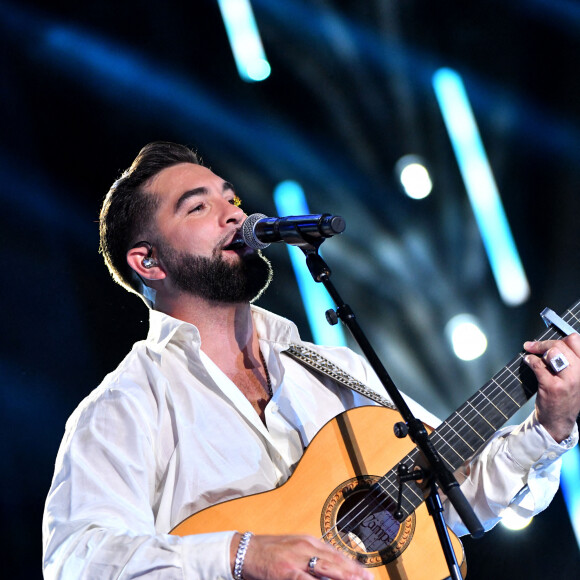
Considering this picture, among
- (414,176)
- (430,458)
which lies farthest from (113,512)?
(414,176)

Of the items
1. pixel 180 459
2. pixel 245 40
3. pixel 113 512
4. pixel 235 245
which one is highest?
pixel 245 40

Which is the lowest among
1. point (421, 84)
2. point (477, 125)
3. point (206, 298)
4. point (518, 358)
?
point (518, 358)

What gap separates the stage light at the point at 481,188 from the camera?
452 cm

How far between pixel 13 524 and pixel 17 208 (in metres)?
1.66

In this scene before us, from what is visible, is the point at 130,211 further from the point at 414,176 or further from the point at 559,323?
the point at 414,176

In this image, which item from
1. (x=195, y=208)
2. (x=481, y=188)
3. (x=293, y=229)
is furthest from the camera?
(x=481, y=188)

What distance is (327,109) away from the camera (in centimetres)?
479

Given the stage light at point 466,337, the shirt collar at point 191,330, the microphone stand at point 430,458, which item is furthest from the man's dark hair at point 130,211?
the stage light at point 466,337

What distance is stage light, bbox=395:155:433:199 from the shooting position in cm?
478

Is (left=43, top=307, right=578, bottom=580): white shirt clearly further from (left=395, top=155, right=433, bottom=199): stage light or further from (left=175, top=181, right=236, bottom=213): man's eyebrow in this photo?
(left=395, top=155, right=433, bottom=199): stage light

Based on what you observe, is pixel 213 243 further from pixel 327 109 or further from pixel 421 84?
pixel 421 84

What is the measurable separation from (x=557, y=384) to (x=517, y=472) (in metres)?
0.36

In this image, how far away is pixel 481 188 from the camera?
4.66 m

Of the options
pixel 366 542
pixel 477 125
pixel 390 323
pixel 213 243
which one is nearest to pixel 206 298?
pixel 213 243
